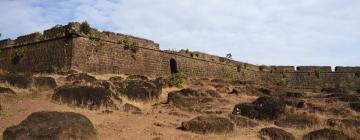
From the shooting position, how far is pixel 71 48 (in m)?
19.8

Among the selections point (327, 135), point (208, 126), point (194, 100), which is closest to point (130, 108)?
point (208, 126)

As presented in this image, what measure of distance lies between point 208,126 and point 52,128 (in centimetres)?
399

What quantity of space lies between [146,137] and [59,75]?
28.1 ft

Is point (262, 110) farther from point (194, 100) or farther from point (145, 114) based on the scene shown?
point (145, 114)

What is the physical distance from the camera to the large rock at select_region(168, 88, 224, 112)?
1517cm

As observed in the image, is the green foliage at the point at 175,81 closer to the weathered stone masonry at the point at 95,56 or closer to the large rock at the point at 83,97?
the weathered stone masonry at the point at 95,56

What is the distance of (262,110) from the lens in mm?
14031

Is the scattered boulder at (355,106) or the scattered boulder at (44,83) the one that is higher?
the scattered boulder at (44,83)

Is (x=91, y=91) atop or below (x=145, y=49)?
below

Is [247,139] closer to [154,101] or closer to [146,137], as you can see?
[146,137]

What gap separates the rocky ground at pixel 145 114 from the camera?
31.2 feet

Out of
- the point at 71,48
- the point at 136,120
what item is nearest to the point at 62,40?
the point at 71,48

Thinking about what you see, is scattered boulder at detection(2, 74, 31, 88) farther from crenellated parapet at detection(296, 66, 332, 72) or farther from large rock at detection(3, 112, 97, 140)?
crenellated parapet at detection(296, 66, 332, 72)

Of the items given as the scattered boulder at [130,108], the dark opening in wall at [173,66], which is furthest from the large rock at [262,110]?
the dark opening in wall at [173,66]
